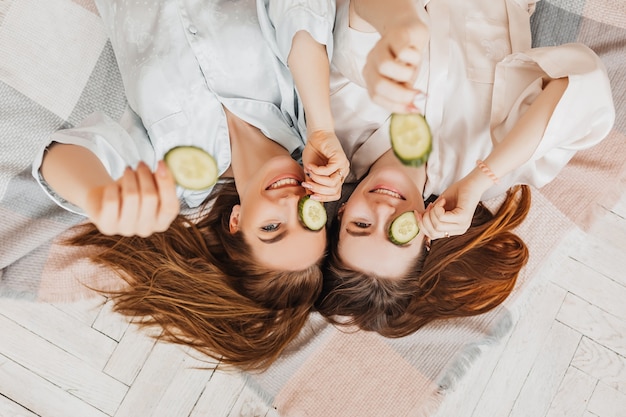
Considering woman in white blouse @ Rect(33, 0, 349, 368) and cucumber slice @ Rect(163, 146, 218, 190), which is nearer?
cucumber slice @ Rect(163, 146, 218, 190)

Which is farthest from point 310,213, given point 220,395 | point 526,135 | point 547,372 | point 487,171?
point 547,372

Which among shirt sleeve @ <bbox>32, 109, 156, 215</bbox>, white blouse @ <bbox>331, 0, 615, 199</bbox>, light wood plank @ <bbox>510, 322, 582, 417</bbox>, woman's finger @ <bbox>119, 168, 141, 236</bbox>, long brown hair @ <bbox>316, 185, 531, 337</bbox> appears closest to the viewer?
woman's finger @ <bbox>119, 168, 141, 236</bbox>

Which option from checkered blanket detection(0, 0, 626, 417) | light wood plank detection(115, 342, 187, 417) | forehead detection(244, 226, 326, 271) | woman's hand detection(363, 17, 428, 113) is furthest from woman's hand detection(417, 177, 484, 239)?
light wood plank detection(115, 342, 187, 417)

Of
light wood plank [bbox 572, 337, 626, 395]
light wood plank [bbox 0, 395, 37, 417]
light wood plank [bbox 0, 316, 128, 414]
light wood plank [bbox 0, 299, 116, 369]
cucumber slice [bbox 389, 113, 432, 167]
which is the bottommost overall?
light wood plank [bbox 0, 395, 37, 417]

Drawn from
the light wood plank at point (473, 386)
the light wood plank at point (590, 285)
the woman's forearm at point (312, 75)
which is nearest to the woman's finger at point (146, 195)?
the woman's forearm at point (312, 75)

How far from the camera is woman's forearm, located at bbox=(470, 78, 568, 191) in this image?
129cm

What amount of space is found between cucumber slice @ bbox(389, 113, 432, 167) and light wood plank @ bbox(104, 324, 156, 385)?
1004mm

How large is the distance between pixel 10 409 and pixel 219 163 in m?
0.99

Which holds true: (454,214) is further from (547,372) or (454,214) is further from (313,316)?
(547,372)

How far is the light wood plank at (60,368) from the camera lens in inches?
64.6

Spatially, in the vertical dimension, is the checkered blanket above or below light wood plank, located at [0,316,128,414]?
above

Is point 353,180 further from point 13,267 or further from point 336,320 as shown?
point 13,267

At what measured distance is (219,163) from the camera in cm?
149

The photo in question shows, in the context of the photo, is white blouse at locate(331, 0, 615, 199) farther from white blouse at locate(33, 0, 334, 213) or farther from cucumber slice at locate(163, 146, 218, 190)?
cucumber slice at locate(163, 146, 218, 190)
